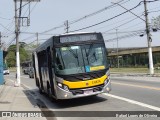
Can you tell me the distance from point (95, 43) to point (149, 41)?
2822 cm

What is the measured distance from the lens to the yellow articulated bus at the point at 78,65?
1498 centimetres

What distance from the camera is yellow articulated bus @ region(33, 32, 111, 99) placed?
15.0 metres

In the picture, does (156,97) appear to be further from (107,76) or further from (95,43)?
(95,43)

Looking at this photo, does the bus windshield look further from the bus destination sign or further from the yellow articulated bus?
the bus destination sign

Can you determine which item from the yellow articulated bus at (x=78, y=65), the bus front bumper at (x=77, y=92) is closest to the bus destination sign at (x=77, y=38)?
the yellow articulated bus at (x=78, y=65)

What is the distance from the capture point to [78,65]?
15.2 m

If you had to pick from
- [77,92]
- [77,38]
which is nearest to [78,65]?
[77,92]

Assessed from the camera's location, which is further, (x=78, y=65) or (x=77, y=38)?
(x=77, y=38)

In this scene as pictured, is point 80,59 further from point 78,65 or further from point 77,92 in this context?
point 77,92

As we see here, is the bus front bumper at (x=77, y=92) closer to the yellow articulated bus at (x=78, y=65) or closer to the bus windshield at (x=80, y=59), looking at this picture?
the yellow articulated bus at (x=78, y=65)

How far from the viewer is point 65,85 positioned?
15.0 meters

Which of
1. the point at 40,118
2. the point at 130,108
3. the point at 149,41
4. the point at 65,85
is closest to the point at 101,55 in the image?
the point at 65,85

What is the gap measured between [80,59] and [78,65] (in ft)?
0.88

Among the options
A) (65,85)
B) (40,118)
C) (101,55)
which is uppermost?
(101,55)
